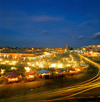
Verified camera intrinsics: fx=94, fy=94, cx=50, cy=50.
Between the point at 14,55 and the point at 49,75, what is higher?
the point at 14,55

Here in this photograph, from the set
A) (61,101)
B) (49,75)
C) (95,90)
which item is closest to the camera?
(61,101)

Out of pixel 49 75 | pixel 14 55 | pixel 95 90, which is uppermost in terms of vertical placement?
pixel 14 55

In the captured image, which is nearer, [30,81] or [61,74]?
[30,81]

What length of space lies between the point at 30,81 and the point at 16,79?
1659 mm

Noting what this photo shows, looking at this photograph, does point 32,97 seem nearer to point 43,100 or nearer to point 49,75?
point 43,100

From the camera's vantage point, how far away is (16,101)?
6730 mm

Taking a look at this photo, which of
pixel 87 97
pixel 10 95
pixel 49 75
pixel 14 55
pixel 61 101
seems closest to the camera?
pixel 61 101

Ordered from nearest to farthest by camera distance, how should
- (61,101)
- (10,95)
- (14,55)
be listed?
(61,101) → (10,95) → (14,55)

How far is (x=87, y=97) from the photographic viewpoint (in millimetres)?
7195

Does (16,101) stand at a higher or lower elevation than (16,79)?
lower

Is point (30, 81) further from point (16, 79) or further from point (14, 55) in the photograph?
point (14, 55)

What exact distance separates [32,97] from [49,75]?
604 centimetres

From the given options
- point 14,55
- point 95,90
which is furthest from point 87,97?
point 14,55

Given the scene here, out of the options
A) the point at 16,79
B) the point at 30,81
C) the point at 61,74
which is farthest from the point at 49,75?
the point at 16,79
